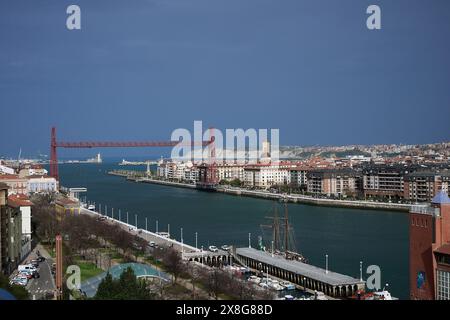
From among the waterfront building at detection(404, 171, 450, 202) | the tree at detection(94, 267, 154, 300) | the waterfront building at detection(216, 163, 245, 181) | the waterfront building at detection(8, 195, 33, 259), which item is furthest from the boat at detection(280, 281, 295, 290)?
the waterfront building at detection(216, 163, 245, 181)

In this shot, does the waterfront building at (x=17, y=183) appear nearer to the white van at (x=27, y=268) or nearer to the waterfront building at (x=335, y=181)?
the white van at (x=27, y=268)

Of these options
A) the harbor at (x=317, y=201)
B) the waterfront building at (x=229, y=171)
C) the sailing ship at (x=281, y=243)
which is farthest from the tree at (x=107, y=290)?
the waterfront building at (x=229, y=171)

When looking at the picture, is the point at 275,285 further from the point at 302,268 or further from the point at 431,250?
the point at 431,250

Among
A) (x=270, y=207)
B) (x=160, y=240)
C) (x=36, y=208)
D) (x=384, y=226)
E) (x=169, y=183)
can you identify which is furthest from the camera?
(x=169, y=183)

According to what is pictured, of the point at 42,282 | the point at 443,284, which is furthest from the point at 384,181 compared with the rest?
the point at 443,284

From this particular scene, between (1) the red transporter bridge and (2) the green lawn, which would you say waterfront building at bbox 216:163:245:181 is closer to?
(1) the red transporter bridge
